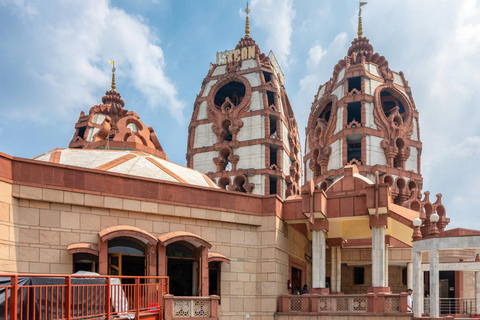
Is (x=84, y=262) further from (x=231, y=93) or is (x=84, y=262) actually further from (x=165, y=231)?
(x=231, y=93)

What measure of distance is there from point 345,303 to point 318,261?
2.04 meters

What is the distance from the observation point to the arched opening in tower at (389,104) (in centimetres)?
4278

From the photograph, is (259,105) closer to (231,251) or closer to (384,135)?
(384,135)

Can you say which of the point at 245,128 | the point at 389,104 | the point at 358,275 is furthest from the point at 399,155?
the point at 245,128

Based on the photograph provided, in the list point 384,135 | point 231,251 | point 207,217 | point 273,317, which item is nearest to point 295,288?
point 273,317

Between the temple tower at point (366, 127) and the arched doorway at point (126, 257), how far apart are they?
83.1 feet

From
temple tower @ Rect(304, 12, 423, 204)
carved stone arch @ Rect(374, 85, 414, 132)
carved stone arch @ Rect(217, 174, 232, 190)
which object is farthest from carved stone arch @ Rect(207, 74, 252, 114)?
carved stone arch @ Rect(374, 85, 414, 132)

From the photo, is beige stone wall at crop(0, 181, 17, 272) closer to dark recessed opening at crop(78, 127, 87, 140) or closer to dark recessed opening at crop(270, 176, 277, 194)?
dark recessed opening at crop(270, 176, 277, 194)

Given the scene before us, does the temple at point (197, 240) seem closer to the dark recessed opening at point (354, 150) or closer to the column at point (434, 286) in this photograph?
the column at point (434, 286)

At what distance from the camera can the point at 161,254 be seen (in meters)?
16.8

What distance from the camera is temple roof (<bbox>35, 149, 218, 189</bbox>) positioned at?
1948 centimetres

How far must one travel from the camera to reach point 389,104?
44.5 m

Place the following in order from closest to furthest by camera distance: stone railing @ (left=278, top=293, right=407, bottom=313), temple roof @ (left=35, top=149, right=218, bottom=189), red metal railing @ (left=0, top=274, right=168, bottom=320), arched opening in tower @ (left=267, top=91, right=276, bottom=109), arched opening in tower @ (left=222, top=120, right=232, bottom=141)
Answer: red metal railing @ (left=0, top=274, right=168, bottom=320), stone railing @ (left=278, top=293, right=407, bottom=313), temple roof @ (left=35, top=149, right=218, bottom=189), arched opening in tower @ (left=222, top=120, right=232, bottom=141), arched opening in tower @ (left=267, top=91, right=276, bottom=109)

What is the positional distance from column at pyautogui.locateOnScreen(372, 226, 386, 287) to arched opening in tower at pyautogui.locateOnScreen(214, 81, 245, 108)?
30412 mm
